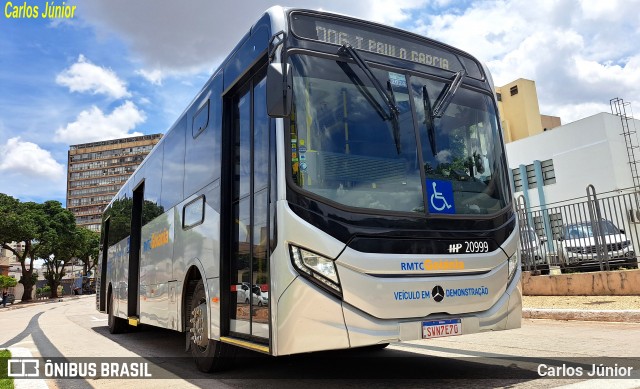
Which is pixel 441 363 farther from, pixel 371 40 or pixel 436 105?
pixel 371 40

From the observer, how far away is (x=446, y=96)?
5.04 m

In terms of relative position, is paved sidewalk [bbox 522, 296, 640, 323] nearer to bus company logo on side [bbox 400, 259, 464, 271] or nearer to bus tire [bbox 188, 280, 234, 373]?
bus company logo on side [bbox 400, 259, 464, 271]

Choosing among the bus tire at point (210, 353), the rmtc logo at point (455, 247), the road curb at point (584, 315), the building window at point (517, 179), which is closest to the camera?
the rmtc logo at point (455, 247)

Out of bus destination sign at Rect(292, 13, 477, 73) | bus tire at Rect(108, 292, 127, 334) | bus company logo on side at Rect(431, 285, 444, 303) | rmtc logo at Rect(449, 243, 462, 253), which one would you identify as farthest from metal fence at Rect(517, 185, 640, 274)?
bus tire at Rect(108, 292, 127, 334)

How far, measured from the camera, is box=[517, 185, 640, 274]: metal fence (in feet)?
33.6

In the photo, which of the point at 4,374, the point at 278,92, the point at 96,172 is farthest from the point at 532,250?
the point at 96,172

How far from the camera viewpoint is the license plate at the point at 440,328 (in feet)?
13.8

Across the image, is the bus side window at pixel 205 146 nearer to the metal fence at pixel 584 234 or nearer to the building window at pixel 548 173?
the metal fence at pixel 584 234

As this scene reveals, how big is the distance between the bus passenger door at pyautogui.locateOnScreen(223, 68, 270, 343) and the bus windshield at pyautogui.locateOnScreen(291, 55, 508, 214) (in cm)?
52

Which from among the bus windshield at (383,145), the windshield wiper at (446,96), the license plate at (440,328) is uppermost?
the windshield wiper at (446,96)

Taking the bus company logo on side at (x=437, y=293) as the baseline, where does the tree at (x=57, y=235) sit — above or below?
above

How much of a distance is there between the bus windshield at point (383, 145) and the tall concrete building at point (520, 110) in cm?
4299

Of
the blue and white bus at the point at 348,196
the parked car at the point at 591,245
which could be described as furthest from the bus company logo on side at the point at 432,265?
the parked car at the point at 591,245

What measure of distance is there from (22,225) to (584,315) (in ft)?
151
